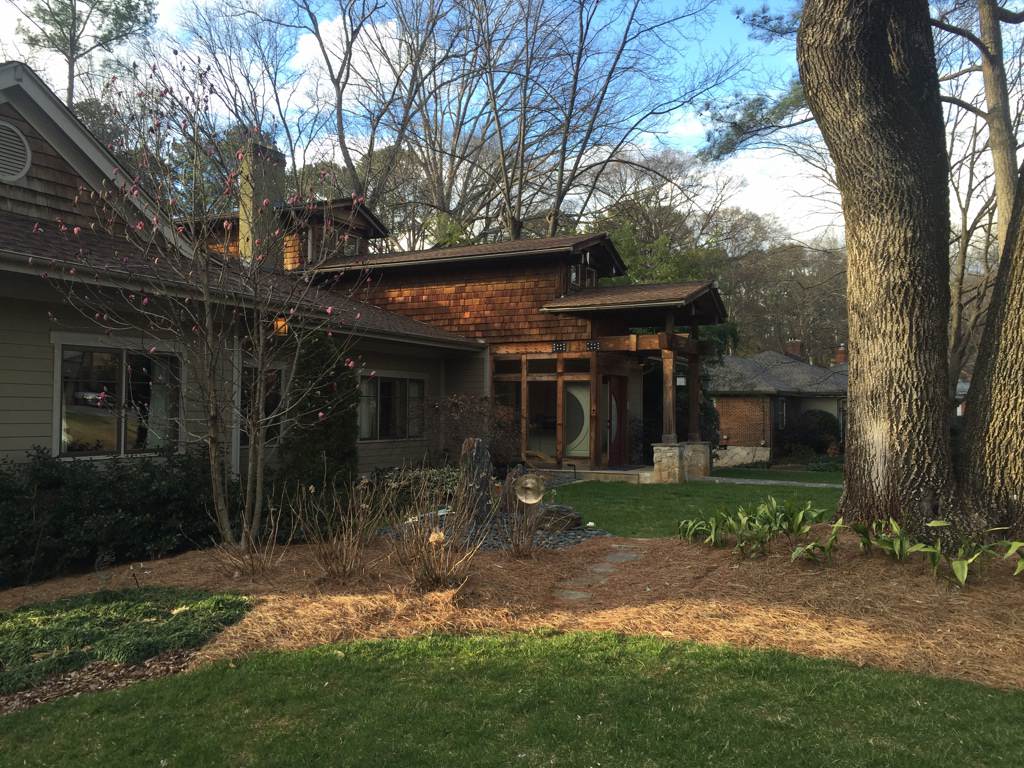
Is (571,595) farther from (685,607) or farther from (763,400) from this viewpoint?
(763,400)

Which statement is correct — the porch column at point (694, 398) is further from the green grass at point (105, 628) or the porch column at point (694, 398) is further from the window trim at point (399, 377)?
the green grass at point (105, 628)

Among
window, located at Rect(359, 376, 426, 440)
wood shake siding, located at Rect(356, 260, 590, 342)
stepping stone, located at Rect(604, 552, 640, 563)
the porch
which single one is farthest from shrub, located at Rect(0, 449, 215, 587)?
wood shake siding, located at Rect(356, 260, 590, 342)

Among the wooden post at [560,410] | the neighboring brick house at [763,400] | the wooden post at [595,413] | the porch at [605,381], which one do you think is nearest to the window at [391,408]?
the porch at [605,381]

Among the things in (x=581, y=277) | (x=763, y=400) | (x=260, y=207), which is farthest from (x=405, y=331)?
(x=763, y=400)

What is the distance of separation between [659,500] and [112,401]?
7780 mm

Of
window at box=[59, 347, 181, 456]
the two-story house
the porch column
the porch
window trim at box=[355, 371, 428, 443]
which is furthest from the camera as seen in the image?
the porch column

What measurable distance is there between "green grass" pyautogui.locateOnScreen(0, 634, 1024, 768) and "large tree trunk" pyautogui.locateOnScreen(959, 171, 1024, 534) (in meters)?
2.56

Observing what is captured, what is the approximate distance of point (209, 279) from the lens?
7195mm

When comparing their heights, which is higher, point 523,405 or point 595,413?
point 523,405

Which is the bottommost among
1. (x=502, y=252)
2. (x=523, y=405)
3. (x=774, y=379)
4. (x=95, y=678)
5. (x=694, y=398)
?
(x=95, y=678)

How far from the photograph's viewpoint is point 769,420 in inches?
1053

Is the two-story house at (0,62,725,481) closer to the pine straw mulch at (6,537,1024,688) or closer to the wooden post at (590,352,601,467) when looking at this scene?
the wooden post at (590,352,601,467)

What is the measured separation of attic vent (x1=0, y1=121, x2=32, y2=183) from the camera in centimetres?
898

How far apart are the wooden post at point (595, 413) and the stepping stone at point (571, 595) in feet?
34.1
